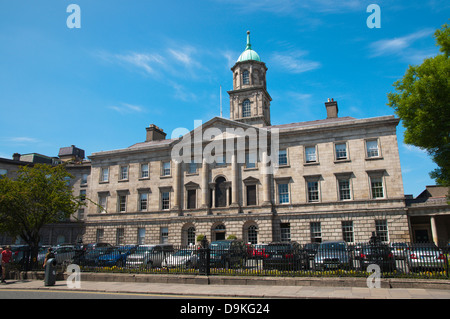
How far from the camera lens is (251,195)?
3869cm

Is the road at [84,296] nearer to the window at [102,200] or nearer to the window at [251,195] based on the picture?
the window at [251,195]

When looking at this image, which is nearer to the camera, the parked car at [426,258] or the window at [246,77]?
the parked car at [426,258]

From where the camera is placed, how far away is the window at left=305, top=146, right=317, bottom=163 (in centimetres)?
3706

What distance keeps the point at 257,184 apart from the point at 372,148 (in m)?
12.6

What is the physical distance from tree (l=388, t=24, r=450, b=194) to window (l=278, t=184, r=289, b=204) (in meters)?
14.0

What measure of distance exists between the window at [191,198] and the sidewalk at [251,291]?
23.7 m

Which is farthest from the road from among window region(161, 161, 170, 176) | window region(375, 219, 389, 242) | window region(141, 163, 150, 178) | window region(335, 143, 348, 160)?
window region(141, 163, 150, 178)

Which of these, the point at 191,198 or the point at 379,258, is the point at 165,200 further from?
the point at 379,258

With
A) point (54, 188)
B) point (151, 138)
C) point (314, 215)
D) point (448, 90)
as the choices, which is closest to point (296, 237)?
point (314, 215)

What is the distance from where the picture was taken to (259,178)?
38.2 meters

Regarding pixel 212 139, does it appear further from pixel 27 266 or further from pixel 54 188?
pixel 27 266

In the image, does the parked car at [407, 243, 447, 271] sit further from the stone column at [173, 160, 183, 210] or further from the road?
the stone column at [173, 160, 183, 210]

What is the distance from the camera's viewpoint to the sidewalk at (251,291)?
1243 cm

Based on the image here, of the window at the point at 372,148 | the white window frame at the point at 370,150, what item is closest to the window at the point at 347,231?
the white window frame at the point at 370,150
